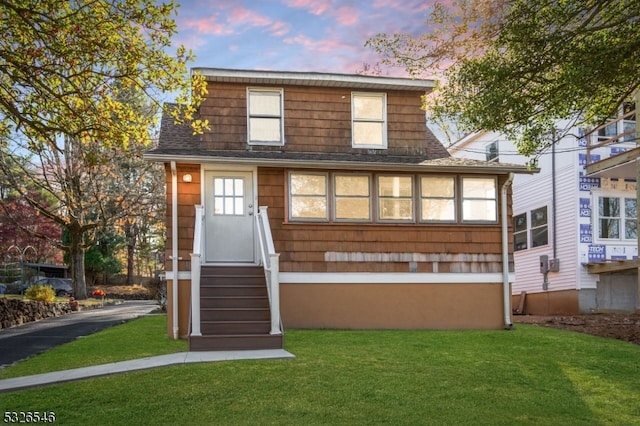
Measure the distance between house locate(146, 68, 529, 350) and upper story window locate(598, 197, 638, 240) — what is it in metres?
6.46

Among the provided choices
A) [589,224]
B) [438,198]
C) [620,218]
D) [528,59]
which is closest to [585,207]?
[589,224]

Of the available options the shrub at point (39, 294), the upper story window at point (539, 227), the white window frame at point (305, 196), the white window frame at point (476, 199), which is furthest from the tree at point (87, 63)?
the upper story window at point (539, 227)

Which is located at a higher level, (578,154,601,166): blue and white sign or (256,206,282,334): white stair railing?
(578,154,601,166): blue and white sign

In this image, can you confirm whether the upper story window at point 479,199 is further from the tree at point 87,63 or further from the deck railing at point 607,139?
the tree at point 87,63

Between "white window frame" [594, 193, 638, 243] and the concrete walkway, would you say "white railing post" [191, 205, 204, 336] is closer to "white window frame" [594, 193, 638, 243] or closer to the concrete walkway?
the concrete walkway

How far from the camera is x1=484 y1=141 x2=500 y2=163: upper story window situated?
2228cm

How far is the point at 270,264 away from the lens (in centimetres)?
1083

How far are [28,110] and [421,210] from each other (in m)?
8.00

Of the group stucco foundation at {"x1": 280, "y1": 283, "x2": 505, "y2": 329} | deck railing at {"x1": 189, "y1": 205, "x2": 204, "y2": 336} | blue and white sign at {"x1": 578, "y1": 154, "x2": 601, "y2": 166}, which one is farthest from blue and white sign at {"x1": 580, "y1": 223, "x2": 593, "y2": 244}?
deck railing at {"x1": 189, "y1": 205, "x2": 204, "y2": 336}

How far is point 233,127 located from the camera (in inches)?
533

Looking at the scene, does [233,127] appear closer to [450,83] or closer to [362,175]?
[362,175]

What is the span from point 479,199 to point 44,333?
9.87 meters

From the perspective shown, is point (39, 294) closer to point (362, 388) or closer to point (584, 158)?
point (362, 388)

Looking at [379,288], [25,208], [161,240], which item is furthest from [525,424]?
[161,240]
